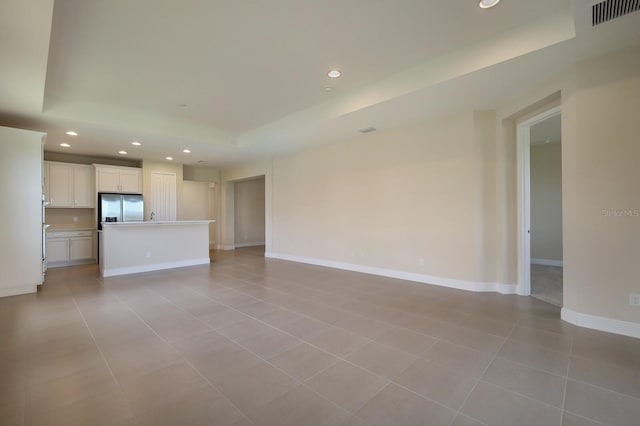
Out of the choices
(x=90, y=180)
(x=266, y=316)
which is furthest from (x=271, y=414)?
(x=90, y=180)

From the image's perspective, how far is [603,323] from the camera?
9.16ft

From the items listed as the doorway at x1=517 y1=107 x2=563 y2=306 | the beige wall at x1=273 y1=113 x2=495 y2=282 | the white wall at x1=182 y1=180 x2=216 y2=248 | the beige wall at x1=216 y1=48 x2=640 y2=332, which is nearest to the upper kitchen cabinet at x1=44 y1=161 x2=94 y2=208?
the white wall at x1=182 y1=180 x2=216 y2=248

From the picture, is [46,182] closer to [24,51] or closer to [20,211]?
[20,211]

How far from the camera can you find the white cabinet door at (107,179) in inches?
271

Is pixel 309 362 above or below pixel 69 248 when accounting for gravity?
below

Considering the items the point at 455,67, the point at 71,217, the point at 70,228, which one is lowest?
the point at 70,228

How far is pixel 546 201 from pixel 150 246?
28.8ft

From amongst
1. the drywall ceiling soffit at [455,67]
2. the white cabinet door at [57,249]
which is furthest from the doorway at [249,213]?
the drywall ceiling soffit at [455,67]

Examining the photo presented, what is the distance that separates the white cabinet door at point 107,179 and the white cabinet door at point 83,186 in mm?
302

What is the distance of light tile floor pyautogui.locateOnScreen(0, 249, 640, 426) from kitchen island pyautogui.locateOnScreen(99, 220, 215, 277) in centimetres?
151

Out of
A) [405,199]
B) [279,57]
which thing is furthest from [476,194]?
[279,57]

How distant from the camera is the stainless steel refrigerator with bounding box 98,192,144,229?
684 centimetres

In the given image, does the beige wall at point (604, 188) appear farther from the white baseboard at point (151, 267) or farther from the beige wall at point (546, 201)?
the white baseboard at point (151, 267)

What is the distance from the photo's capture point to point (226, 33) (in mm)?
2814
